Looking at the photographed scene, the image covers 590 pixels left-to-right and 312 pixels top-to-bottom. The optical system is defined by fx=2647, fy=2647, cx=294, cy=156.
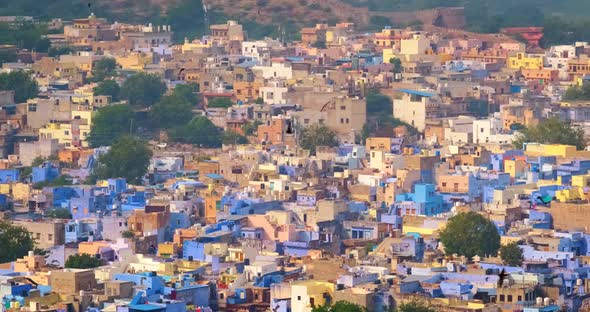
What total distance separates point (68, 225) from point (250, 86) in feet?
60.9

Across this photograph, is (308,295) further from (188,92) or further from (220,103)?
(188,92)

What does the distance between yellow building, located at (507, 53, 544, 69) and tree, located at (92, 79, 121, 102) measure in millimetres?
9909

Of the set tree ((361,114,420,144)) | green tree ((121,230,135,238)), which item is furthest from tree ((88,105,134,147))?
green tree ((121,230,135,238))

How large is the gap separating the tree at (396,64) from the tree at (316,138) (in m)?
10.4

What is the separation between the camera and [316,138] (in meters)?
47.2

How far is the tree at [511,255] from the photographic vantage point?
33875 mm

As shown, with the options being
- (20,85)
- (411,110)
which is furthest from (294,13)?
(411,110)

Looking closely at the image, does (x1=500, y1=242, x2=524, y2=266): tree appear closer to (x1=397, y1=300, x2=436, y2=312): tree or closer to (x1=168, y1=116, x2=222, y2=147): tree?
(x1=397, y1=300, x2=436, y2=312): tree

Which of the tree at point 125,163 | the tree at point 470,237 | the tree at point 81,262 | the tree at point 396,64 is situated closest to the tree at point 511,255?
the tree at point 470,237

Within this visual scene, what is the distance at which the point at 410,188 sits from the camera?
135 feet

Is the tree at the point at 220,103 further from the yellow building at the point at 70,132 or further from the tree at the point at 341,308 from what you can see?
the tree at the point at 341,308

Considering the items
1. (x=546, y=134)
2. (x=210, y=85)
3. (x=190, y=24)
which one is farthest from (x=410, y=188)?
(x=190, y=24)

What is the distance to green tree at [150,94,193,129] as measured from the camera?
172 feet

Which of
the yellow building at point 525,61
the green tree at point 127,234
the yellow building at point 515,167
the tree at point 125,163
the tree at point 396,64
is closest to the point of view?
the green tree at point 127,234
